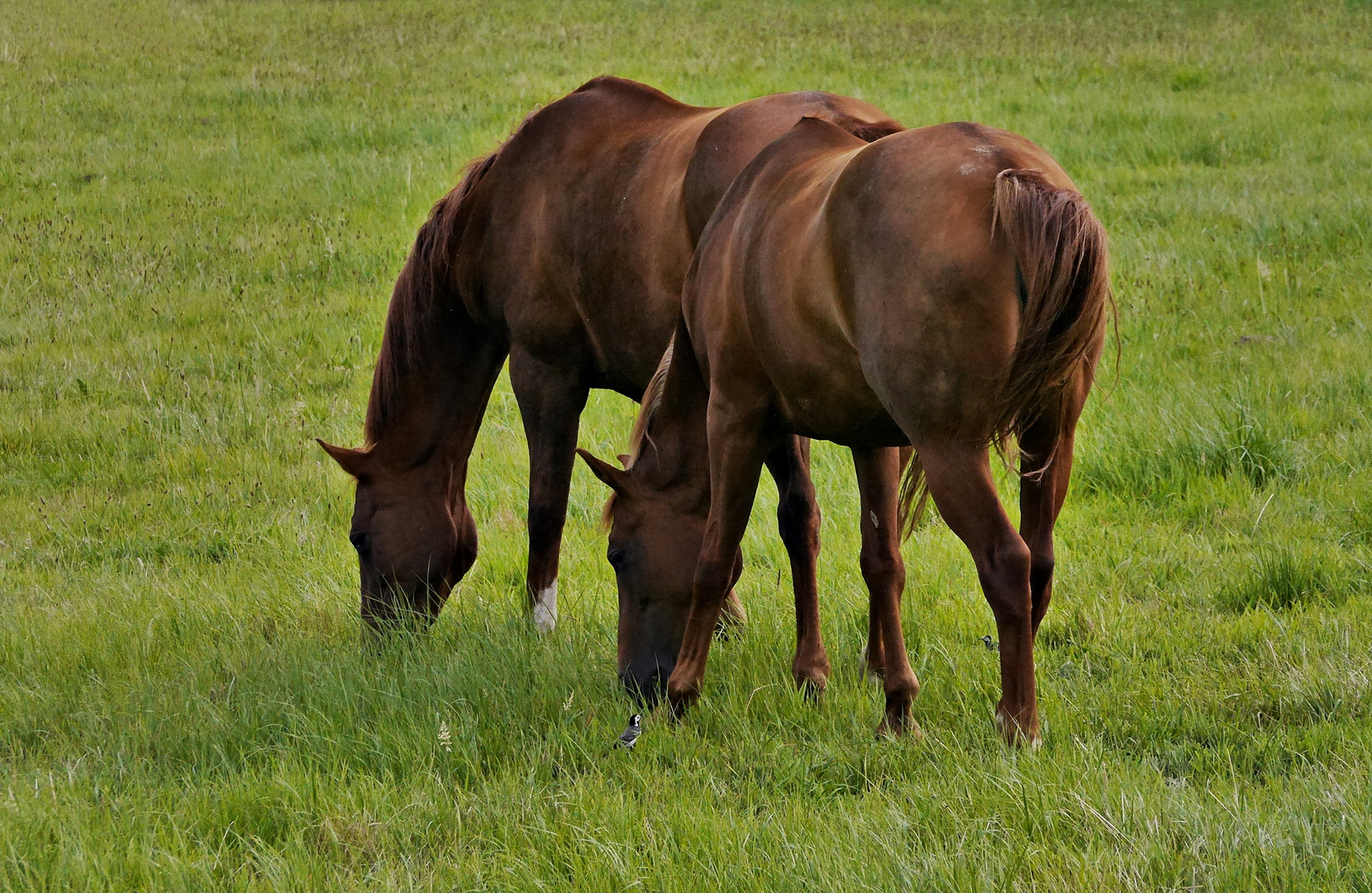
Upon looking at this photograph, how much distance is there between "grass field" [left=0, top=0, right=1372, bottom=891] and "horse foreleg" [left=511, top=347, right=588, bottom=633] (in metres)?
0.19

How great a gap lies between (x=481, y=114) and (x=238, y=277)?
3.74m

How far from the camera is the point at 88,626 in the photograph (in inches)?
168

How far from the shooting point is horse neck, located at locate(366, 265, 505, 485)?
4789mm

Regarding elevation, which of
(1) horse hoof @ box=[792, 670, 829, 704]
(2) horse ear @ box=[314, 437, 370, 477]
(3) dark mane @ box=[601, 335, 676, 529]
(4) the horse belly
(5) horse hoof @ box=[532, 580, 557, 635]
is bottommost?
(5) horse hoof @ box=[532, 580, 557, 635]

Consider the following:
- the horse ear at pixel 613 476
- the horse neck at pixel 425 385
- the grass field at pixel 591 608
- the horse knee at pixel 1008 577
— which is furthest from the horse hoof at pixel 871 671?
the horse neck at pixel 425 385

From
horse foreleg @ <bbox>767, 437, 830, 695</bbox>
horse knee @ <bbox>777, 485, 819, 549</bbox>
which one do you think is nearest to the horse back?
horse foreleg @ <bbox>767, 437, 830, 695</bbox>

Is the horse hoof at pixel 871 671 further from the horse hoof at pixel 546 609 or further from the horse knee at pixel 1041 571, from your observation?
the horse hoof at pixel 546 609

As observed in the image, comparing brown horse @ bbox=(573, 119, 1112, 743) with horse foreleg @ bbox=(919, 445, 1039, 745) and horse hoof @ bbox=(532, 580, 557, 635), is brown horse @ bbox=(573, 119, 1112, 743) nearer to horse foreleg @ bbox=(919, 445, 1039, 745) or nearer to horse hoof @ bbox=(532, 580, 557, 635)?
horse foreleg @ bbox=(919, 445, 1039, 745)

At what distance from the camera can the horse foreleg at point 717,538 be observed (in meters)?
3.43

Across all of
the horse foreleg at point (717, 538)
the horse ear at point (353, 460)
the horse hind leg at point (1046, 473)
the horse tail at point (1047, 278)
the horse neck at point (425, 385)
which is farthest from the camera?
the horse neck at point (425, 385)

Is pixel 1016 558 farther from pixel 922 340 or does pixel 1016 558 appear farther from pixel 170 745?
pixel 170 745

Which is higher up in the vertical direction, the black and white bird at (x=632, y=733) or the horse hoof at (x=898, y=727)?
the horse hoof at (x=898, y=727)

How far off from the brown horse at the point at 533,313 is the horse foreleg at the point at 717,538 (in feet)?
2.45

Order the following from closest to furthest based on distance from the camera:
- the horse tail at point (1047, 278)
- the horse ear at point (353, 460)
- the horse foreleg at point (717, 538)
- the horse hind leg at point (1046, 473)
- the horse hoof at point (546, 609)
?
the horse tail at point (1047, 278) → the horse hind leg at point (1046, 473) → the horse foreleg at point (717, 538) → the horse hoof at point (546, 609) → the horse ear at point (353, 460)
